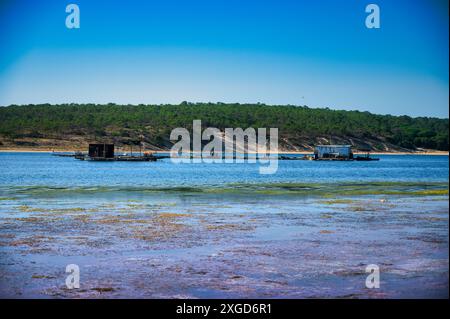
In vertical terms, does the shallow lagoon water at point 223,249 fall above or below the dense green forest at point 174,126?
below

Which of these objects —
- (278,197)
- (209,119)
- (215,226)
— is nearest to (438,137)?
(209,119)

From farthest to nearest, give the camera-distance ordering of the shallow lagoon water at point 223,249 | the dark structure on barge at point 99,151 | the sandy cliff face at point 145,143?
the sandy cliff face at point 145,143
the dark structure on barge at point 99,151
the shallow lagoon water at point 223,249

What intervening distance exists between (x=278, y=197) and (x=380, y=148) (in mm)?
156446

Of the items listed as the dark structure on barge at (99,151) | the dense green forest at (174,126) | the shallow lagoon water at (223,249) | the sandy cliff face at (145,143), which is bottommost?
the shallow lagoon water at (223,249)

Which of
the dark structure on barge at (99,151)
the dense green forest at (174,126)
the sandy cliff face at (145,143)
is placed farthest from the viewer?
the dense green forest at (174,126)

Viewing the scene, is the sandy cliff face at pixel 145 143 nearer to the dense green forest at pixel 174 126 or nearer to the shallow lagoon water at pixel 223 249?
the dense green forest at pixel 174 126

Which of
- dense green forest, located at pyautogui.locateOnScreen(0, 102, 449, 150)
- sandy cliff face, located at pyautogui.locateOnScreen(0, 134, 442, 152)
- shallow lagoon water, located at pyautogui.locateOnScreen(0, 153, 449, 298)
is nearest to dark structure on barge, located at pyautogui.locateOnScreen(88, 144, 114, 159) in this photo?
sandy cliff face, located at pyautogui.locateOnScreen(0, 134, 442, 152)

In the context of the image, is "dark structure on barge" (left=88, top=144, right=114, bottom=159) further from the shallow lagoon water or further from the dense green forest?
the shallow lagoon water

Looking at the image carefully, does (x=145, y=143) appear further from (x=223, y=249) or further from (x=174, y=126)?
(x=223, y=249)

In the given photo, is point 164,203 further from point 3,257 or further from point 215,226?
point 3,257

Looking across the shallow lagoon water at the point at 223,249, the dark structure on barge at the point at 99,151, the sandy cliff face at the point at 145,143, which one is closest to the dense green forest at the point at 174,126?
the sandy cliff face at the point at 145,143

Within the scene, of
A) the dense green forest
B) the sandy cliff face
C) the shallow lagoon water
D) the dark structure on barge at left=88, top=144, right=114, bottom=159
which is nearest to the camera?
the shallow lagoon water

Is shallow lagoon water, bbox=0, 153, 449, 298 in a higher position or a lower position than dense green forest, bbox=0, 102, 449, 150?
lower
